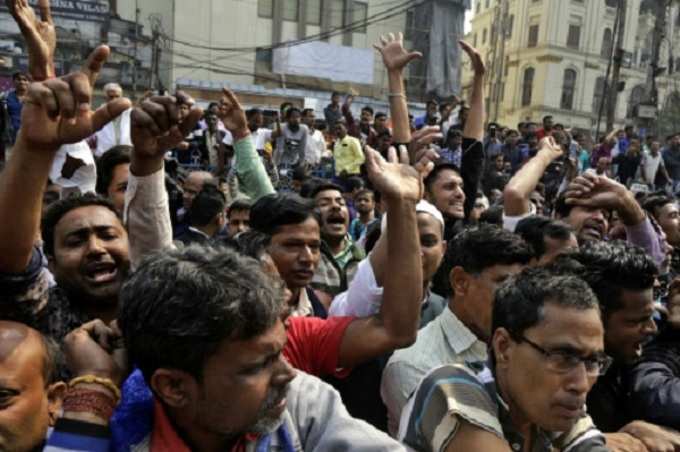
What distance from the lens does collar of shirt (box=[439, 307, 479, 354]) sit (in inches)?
87.0

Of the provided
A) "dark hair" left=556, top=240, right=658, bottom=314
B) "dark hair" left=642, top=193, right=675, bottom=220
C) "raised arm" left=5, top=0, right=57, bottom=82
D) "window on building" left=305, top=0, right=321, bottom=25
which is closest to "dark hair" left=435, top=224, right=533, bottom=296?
"dark hair" left=556, top=240, right=658, bottom=314

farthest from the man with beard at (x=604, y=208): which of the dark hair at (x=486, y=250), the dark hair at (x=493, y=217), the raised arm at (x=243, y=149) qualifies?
the raised arm at (x=243, y=149)

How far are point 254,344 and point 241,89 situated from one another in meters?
24.2

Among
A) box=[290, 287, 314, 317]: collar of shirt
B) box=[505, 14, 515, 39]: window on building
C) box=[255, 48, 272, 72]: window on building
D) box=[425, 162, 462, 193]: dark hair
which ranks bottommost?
box=[290, 287, 314, 317]: collar of shirt

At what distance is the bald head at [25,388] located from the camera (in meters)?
1.42

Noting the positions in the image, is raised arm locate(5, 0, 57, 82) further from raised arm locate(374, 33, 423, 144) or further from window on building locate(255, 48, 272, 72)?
window on building locate(255, 48, 272, 72)

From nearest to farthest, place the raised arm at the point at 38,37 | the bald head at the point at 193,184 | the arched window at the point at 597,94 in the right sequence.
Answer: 1. the raised arm at the point at 38,37
2. the bald head at the point at 193,184
3. the arched window at the point at 597,94

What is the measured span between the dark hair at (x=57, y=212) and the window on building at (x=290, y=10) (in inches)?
1066

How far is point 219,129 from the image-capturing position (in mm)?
10117

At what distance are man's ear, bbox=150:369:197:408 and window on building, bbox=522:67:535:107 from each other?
4542cm

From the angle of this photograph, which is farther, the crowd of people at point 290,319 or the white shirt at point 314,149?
the white shirt at point 314,149

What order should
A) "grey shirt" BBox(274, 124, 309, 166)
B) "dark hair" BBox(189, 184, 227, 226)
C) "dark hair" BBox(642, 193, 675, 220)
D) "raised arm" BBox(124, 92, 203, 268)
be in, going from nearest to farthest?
"raised arm" BBox(124, 92, 203, 268) < "dark hair" BBox(189, 184, 227, 226) < "dark hair" BBox(642, 193, 675, 220) < "grey shirt" BBox(274, 124, 309, 166)

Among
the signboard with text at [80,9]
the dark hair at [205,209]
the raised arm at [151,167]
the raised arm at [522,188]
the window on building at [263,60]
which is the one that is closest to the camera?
the raised arm at [151,167]

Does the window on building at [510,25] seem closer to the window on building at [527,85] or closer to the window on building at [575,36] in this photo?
the window on building at [527,85]
